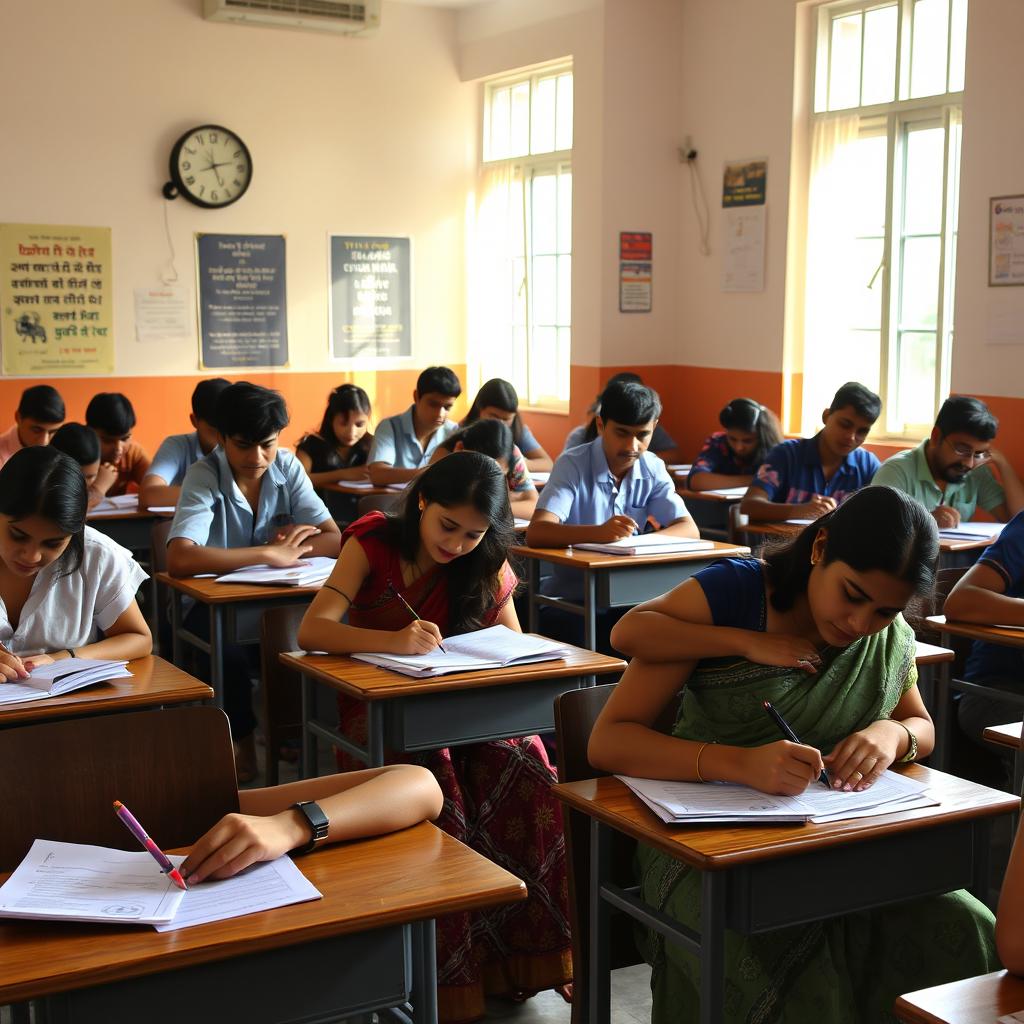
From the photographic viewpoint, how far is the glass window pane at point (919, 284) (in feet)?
20.8

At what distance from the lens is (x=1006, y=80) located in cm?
563

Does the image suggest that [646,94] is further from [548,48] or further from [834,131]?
[834,131]

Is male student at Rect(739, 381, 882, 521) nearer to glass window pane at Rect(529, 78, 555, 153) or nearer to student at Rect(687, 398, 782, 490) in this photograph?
student at Rect(687, 398, 782, 490)

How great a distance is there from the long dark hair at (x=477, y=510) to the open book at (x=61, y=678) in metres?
0.67

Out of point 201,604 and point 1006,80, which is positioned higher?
point 1006,80

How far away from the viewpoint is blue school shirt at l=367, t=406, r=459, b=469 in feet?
20.0

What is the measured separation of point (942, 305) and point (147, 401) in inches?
176

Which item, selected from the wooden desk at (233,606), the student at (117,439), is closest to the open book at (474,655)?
the wooden desk at (233,606)

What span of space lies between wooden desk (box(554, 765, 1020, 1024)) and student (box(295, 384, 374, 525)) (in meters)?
4.47

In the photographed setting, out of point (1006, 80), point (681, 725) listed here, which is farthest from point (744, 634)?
point (1006, 80)

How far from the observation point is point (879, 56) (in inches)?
255

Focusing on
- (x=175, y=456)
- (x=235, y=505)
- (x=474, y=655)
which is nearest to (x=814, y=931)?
(x=474, y=655)

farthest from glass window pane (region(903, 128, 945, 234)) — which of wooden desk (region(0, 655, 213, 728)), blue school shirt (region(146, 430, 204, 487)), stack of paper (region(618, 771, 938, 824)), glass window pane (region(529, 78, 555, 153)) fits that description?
stack of paper (region(618, 771, 938, 824))

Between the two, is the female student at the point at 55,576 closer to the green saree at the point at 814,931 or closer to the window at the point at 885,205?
the green saree at the point at 814,931
